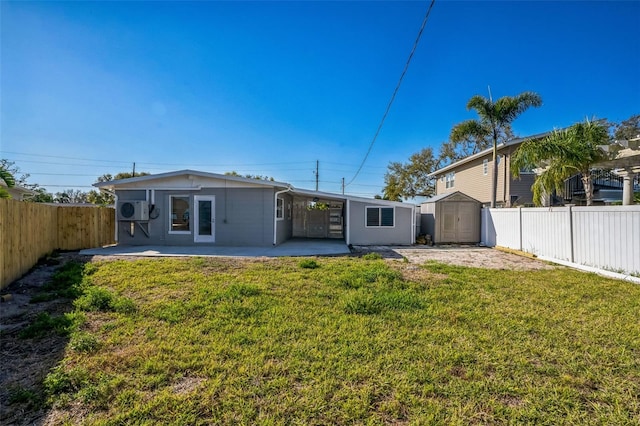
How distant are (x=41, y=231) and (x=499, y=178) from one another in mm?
19584

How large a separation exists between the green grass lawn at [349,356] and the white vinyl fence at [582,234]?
181cm

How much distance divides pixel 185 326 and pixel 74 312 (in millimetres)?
1777

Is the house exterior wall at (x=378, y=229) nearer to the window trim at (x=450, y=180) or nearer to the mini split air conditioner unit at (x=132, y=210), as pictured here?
the mini split air conditioner unit at (x=132, y=210)

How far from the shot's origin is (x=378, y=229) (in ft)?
42.8

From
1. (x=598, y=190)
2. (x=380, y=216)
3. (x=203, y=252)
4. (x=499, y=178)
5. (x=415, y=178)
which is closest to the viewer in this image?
(x=203, y=252)

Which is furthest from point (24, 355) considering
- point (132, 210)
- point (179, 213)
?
A: point (132, 210)

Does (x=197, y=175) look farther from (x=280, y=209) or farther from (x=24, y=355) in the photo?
(x=24, y=355)

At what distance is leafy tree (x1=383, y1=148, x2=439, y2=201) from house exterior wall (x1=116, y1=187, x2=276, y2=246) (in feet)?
71.9

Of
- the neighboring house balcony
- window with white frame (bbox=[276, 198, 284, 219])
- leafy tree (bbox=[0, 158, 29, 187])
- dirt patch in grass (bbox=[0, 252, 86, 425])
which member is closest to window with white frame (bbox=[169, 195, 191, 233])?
window with white frame (bbox=[276, 198, 284, 219])

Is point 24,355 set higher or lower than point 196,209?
lower

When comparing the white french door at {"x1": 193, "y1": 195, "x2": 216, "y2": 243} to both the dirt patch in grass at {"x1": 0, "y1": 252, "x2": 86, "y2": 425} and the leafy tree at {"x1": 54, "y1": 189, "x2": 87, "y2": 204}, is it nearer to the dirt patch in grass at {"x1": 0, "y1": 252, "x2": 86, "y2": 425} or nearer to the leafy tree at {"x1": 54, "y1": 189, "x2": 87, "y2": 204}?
the dirt patch in grass at {"x1": 0, "y1": 252, "x2": 86, "y2": 425}

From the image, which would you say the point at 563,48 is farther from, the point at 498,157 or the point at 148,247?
the point at 148,247

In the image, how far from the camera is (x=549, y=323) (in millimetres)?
3721

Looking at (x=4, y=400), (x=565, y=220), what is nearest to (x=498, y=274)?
(x=565, y=220)
